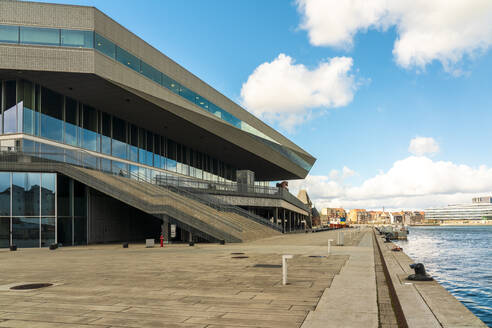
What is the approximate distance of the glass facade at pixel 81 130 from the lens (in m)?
31.6

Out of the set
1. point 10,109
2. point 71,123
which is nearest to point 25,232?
point 10,109

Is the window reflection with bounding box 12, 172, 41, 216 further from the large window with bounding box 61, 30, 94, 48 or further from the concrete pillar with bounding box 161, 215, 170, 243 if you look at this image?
the large window with bounding box 61, 30, 94, 48

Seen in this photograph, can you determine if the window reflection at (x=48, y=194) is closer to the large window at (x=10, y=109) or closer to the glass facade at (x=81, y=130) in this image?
the glass facade at (x=81, y=130)

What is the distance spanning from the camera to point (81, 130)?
36.7 metres

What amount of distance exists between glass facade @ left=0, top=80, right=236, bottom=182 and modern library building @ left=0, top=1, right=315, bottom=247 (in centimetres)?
10

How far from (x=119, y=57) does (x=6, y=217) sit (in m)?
15.5

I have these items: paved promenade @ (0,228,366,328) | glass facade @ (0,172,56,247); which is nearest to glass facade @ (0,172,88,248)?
glass facade @ (0,172,56,247)

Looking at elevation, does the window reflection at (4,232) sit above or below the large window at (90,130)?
below

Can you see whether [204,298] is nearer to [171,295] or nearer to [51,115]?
[171,295]

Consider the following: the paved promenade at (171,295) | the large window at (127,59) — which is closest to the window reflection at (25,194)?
the large window at (127,59)

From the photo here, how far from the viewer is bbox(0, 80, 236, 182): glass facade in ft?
104

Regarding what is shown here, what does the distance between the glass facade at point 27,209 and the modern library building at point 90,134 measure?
0.21 feet

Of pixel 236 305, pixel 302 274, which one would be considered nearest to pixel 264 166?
pixel 302 274

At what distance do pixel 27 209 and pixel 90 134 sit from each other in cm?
1082
